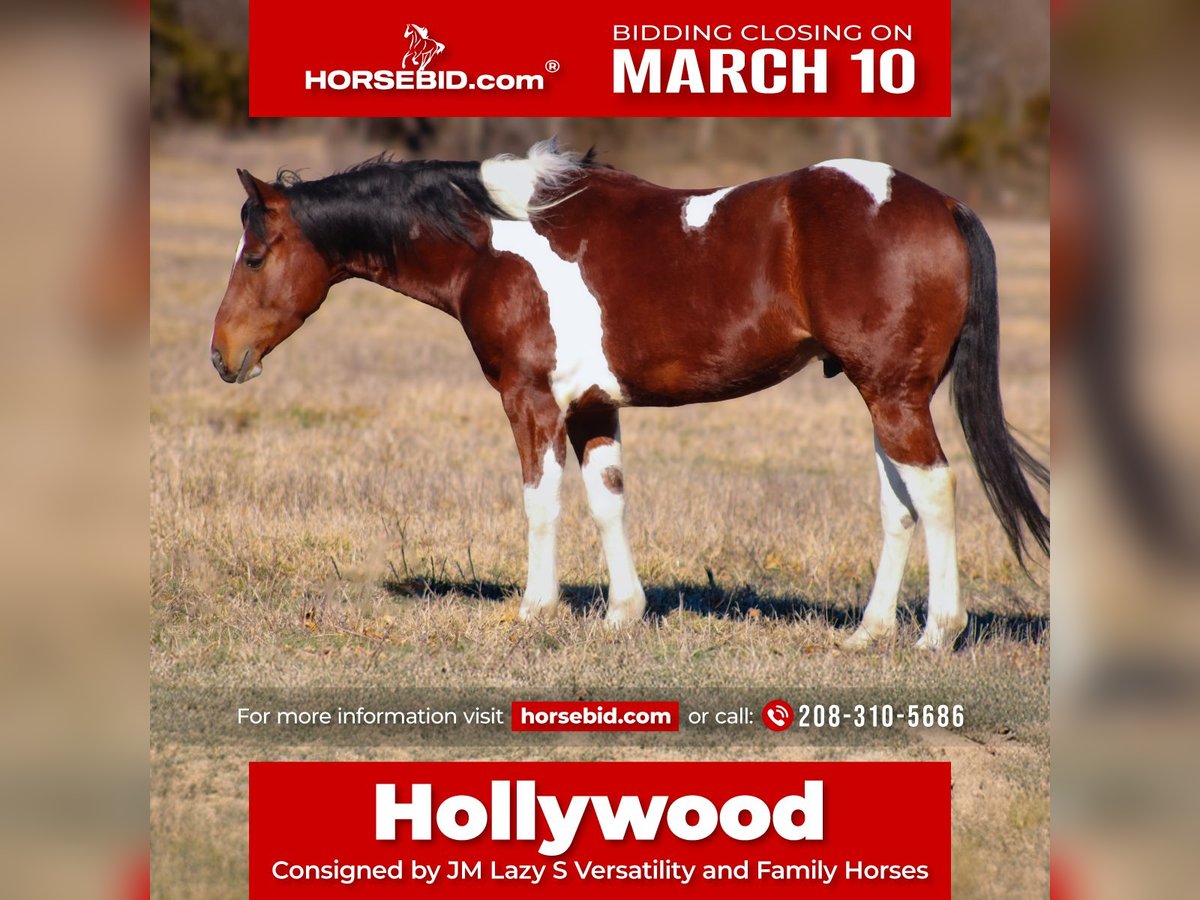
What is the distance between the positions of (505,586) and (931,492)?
8.96ft

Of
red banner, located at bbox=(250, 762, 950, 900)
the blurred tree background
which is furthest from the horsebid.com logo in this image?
the blurred tree background

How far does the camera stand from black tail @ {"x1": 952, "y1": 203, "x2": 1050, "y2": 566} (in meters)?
5.89

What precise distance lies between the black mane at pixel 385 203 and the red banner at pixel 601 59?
0.96 metres

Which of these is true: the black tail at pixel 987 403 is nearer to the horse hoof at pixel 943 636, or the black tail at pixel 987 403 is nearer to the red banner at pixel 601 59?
the horse hoof at pixel 943 636

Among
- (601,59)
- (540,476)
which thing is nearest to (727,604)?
(540,476)

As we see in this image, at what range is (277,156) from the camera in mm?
32562

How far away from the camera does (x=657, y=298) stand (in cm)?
620

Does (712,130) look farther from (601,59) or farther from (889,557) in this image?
(601,59)

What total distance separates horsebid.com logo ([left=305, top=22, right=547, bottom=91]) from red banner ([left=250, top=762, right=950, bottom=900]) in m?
3.04

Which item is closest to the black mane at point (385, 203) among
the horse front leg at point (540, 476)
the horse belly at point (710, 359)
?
the horse front leg at point (540, 476)

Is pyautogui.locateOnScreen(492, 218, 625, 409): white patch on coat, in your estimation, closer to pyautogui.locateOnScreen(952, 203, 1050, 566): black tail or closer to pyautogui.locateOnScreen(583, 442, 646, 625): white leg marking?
pyautogui.locateOnScreen(583, 442, 646, 625): white leg marking

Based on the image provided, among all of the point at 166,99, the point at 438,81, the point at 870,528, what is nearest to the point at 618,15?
the point at 438,81

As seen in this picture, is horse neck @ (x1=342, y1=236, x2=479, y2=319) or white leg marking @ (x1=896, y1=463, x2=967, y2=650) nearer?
white leg marking @ (x1=896, y1=463, x2=967, y2=650)
